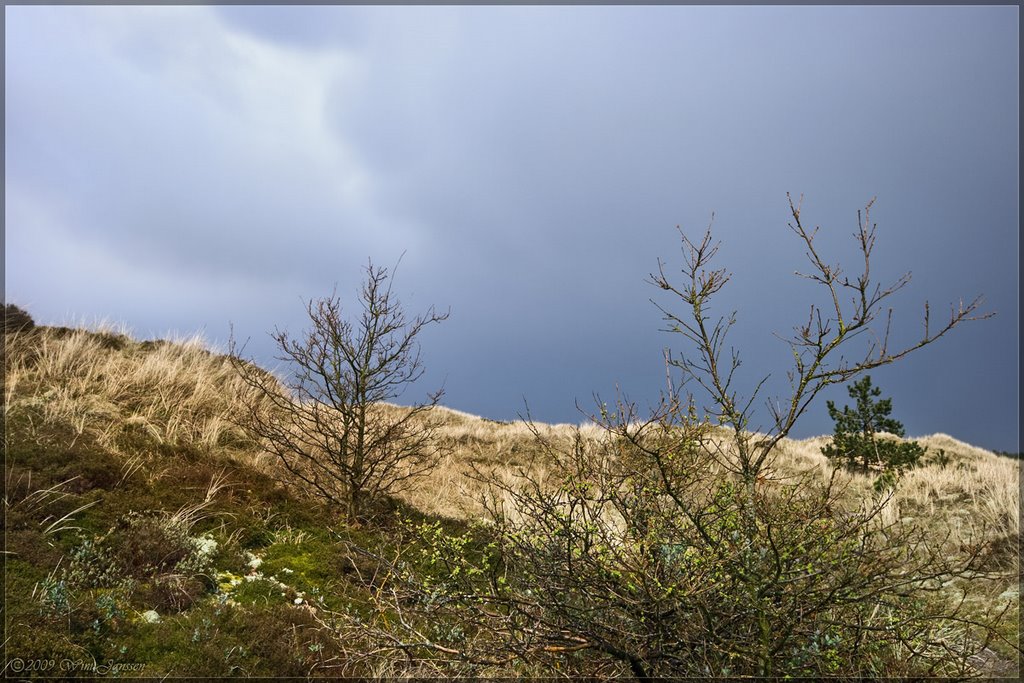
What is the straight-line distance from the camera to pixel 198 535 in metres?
7.19

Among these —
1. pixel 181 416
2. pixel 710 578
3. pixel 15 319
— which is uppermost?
pixel 15 319

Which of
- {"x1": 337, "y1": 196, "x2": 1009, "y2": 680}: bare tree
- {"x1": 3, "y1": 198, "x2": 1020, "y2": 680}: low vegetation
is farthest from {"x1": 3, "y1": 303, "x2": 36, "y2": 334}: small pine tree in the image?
{"x1": 337, "y1": 196, "x2": 1009, "y2": 680}: bare tree

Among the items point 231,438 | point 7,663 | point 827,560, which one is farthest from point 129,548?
point 827,560

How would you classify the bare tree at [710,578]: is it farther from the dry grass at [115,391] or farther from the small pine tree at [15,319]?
the small pine tree at [15,319]

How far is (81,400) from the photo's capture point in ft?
31.8

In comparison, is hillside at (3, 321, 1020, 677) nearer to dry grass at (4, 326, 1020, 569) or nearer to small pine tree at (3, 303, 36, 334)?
dry grass at (4, 326, 1020, 569)

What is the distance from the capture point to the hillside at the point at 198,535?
4555mm

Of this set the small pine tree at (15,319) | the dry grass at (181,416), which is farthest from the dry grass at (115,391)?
the small pine tree at (15,319)

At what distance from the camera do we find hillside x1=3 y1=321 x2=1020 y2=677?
455 centimetres

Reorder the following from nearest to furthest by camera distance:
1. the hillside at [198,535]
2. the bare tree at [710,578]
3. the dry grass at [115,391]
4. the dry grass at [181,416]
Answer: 1. the bare tree at [710,578]
2. the hillside at [198,535]
3. the dry grass at [115,391]
4. the dry grass at [181,416]

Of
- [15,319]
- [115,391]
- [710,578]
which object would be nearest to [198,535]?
[115,391]

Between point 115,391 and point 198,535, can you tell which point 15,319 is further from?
point 198,535

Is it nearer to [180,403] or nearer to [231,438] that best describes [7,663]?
[231,438]

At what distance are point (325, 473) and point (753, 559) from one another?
26.8 feet
